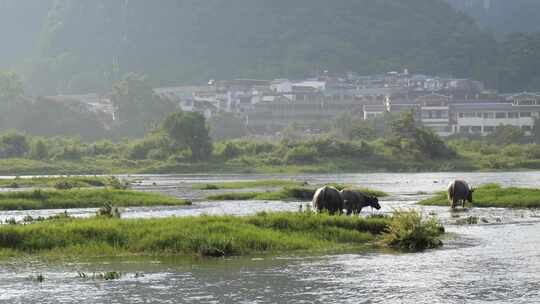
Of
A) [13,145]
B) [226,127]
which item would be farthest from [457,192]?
[226,127]

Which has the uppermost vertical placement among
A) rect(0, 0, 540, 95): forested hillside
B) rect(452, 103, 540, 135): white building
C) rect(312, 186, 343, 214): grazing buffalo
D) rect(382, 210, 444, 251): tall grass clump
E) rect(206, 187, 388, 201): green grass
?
rect(0, 0, 540, 95): forested hillside

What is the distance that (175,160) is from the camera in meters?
93.8

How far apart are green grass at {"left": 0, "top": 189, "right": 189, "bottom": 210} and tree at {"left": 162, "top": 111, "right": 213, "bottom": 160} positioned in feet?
149

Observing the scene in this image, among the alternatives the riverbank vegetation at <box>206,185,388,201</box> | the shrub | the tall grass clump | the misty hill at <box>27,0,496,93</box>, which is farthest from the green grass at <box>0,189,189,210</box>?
the misty hill at <box>27,0,496,93</box>

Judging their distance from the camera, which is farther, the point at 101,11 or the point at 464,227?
the point at 101,11

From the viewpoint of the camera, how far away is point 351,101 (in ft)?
485

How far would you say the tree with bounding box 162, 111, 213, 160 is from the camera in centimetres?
9331

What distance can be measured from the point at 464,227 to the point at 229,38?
493ft

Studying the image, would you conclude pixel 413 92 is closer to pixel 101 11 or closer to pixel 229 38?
pixel 229 38

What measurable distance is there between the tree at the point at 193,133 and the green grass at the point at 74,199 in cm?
4534

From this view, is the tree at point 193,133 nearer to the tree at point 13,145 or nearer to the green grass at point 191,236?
the tree at point 13,145

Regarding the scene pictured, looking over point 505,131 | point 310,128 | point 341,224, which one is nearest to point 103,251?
point 341,224

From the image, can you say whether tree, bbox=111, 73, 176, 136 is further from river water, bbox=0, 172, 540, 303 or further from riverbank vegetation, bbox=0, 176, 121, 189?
river water, bbox=0, 172, 540, 303

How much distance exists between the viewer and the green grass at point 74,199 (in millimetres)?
43844
